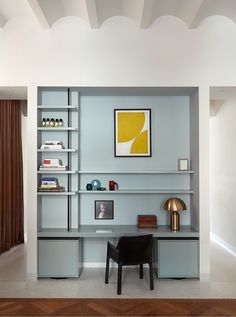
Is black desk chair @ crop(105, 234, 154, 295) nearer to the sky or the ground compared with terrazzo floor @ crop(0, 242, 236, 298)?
nearer to the sky

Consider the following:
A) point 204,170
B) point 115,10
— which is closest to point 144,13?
point 115,10

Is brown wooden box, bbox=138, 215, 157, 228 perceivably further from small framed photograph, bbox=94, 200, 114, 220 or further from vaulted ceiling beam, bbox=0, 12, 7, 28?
vaulted ceiling beam, bbox=0, 12, 7, 28

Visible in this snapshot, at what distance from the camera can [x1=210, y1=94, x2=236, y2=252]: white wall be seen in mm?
5598

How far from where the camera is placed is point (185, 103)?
15.3 feet

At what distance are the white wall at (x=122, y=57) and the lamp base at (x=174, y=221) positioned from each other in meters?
0.31

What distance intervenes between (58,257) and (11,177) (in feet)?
6.87

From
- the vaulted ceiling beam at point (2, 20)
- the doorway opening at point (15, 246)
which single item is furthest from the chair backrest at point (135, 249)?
the vaulted ceiling beam at point (2, 20)

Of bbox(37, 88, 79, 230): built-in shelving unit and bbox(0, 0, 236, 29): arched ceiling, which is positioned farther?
bbox(37, 88, 79, 230): built-in shelving unit

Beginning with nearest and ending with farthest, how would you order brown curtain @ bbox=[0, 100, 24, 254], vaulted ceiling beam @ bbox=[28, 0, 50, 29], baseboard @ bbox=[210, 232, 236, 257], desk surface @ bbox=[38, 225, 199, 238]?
1. vaulted ceiling beam @ bbox=[28, 0, 50, 29]
2. desk surface @ bbox=[38, 225, 199, 238]
3. brown curtain @ bbox=[0, 100, 24, 254]
4. baseboard @ bbox=[210, 232, 236, 257]

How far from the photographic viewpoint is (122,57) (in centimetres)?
418

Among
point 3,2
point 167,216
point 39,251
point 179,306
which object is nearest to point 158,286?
point 179,306

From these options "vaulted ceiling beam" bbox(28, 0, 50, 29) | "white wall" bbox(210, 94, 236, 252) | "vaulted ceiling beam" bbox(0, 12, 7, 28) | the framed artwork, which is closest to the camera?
"vaulted ceiling beam" bbox(28, 0, 50, 29)

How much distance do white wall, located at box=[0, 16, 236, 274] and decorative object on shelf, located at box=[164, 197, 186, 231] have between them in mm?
272

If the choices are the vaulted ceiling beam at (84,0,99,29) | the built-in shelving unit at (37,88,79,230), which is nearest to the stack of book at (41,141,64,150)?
the built-in shelving unit at (37,88,79,230)
